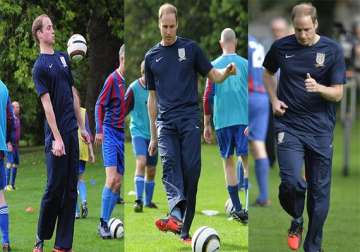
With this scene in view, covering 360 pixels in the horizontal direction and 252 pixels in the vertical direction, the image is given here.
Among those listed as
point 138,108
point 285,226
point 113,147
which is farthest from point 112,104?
point 285,226

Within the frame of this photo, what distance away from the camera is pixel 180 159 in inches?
243

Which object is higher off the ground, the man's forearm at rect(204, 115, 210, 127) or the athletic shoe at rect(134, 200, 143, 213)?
the man's forearm at rect(204, 115, 210, 127)

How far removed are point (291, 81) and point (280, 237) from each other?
1536mm

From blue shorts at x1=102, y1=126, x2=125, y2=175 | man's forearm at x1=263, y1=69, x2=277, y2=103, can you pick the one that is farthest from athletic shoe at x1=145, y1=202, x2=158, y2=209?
man's forearm at x1=263, y1=69, x2=277, y2=103

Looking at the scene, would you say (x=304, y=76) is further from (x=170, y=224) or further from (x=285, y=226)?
(x=285, y=226)

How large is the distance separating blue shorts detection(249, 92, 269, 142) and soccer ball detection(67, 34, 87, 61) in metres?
1.24

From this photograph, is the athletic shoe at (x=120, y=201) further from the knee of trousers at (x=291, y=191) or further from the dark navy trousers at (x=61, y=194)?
the knee of trousers at (x=291, y=191)

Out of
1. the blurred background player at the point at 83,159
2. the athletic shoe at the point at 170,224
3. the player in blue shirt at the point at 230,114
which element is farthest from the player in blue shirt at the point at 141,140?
the player in blue shirt at the point at 230,114

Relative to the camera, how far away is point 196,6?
20.3ft

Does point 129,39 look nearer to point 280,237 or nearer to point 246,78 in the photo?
point 246,78

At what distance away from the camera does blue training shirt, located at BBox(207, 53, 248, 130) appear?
6242 millimetres

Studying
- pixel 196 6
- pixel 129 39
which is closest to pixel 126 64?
pixel 129 39

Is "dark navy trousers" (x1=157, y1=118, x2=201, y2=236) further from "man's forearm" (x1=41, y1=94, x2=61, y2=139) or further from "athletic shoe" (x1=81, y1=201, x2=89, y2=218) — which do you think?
"man's forearm" (x1=41, y1=94, x2=61, y2=139)

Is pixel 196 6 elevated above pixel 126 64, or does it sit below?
above
